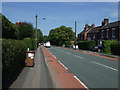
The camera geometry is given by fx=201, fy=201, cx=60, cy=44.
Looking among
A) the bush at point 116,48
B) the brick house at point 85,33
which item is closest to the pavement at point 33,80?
the bush at point 116,48

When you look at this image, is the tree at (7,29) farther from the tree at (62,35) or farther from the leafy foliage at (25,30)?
the tree at (62,35)

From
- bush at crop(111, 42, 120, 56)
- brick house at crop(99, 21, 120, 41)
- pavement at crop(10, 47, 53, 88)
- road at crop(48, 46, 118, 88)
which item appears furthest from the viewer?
brick house at crop(99, 21, 120, 41)

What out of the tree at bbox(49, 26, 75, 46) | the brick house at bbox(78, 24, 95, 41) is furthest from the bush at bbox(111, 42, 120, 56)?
the tree at bbox(49, 26, 75, 46)

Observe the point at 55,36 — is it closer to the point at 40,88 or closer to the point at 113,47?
the point at 113,47

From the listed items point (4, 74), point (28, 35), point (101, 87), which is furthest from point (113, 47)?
point (4, 74)

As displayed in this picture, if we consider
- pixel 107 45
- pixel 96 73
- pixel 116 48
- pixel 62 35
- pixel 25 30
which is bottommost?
pixel 96 73

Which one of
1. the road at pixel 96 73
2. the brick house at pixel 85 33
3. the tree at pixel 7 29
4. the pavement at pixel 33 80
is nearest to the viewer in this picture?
the pavement at pixel 33 80

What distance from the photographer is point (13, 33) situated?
1678 centimetres

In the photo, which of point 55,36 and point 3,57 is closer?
point 3,57

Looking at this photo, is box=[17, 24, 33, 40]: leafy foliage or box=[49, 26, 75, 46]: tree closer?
box=[17, 24, 33, 40]: leafy foliage

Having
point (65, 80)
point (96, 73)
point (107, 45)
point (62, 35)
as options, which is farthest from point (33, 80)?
point (62, 35)

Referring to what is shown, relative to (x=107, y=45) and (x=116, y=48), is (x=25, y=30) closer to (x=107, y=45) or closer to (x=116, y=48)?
(x=107, y=45)

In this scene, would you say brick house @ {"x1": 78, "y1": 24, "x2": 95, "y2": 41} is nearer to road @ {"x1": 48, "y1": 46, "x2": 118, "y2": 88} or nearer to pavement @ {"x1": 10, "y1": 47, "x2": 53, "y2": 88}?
road @ {"x1": 48, "y1": 46, "x2": 118, "y2": 88}

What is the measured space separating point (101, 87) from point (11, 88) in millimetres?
3820
